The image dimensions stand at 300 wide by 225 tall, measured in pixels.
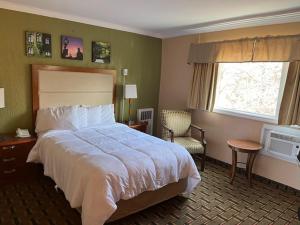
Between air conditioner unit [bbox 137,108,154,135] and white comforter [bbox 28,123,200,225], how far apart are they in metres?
1.44

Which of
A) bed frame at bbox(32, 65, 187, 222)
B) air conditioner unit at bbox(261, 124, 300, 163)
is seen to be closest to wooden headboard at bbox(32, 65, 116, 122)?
bed frame at bbox(32, 65, 187, 222)

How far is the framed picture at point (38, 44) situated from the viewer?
3270 mm

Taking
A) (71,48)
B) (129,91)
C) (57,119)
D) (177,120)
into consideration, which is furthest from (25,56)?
(177,120)

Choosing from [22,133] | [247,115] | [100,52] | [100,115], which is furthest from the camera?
[100,52]

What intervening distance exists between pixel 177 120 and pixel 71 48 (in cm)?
225

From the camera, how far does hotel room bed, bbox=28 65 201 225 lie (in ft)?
6.86

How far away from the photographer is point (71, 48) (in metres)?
3.70

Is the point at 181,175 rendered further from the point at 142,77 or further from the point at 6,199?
the point at 142,77

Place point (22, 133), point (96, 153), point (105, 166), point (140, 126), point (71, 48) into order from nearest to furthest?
point (105, 166) < point (96, 153) < point (22, 133) < point (71, 48) < point (140, 126)

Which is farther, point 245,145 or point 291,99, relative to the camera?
point 245,145

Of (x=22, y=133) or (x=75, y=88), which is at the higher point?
(x=75, y=88)

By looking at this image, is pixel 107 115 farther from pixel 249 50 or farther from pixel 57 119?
pixel 249 50

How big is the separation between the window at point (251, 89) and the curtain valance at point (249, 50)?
20 centimetres

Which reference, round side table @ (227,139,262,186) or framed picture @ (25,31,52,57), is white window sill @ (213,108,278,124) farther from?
framed picture @ (25,31,52,57)
